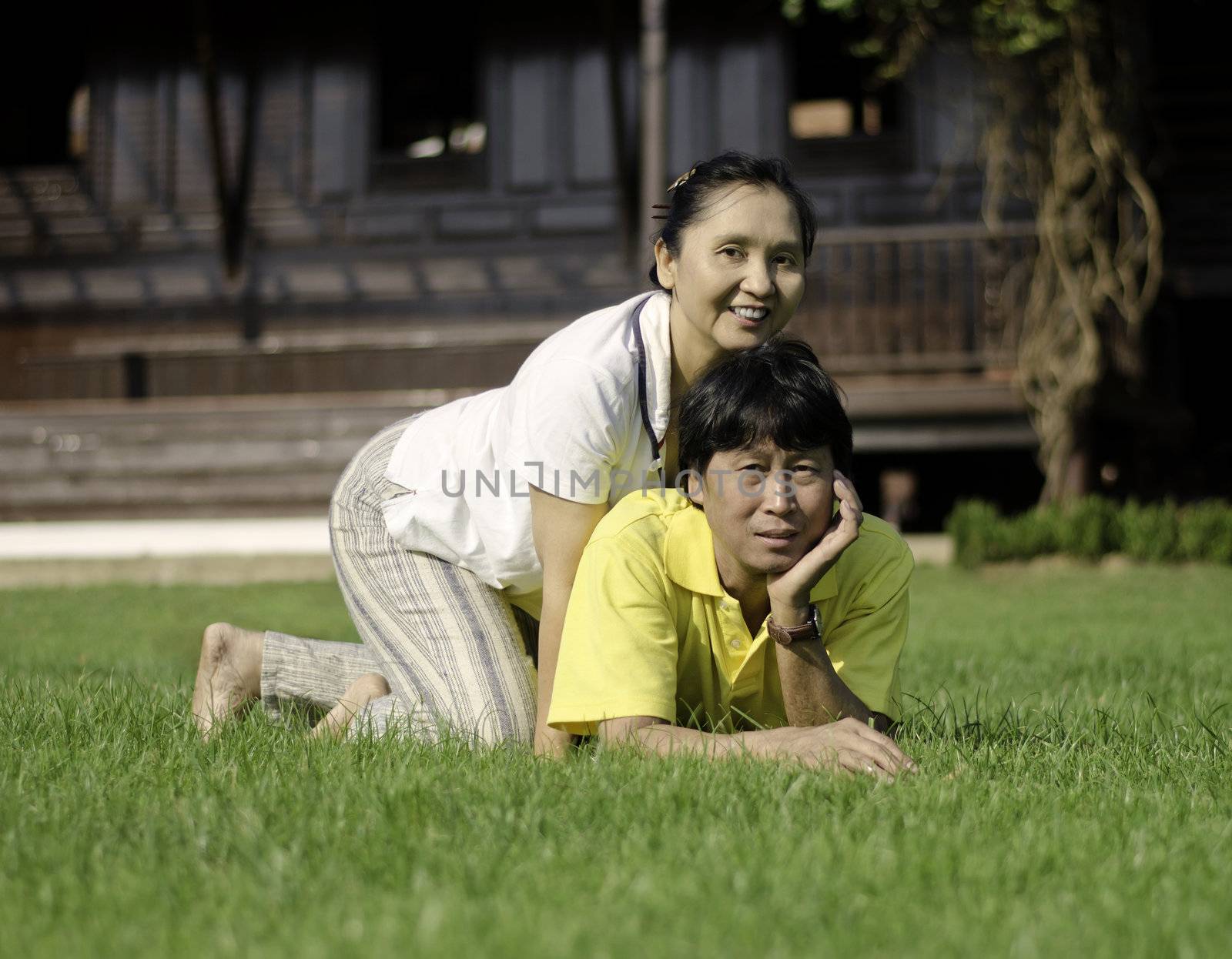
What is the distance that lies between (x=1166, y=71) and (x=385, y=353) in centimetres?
751

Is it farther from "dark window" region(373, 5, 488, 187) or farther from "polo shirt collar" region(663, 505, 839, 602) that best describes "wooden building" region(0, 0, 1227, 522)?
"polo shirt collar" region(663, 505, 839, 602)

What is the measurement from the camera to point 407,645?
143 inches

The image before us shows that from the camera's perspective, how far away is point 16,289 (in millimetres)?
13164

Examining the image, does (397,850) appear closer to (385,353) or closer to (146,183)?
(385,353)

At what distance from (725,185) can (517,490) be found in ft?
2.99

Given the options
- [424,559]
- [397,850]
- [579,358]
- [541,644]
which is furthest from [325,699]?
[397,850]

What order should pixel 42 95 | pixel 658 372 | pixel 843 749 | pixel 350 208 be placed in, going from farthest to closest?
pixel 42 95 < pixel 350 208 < pixel 658 372 < pixel 843 749

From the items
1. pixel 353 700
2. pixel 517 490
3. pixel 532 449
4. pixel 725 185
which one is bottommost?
pixel 353 700

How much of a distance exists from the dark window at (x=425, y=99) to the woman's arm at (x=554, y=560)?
10198mm

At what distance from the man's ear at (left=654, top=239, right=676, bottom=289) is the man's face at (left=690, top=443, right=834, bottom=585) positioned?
0.63 meters

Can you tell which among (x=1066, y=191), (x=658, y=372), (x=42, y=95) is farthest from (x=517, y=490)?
(x=42, y=95)

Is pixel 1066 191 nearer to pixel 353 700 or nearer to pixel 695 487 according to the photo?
pixel 695 487

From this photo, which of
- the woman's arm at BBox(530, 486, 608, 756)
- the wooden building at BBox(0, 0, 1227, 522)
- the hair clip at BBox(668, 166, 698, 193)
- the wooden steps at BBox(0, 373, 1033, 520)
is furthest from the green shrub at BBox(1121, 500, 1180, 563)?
the woman's arm at BBox(530, 486, 608, 756)

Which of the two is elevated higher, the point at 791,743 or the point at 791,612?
the point at 791,612
